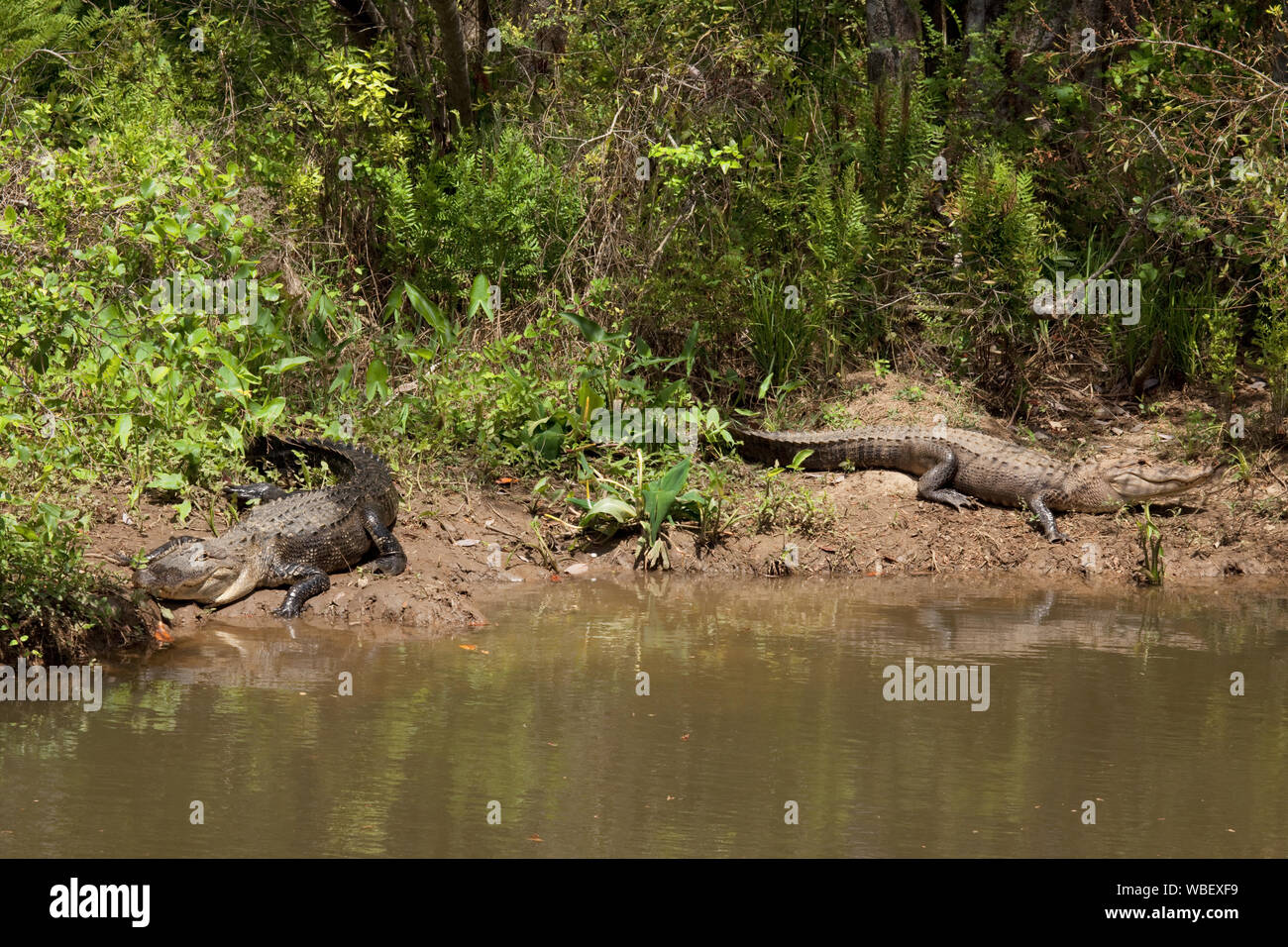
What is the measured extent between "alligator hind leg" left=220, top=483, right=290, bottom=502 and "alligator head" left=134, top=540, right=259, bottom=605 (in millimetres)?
990

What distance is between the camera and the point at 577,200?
34.4 ft

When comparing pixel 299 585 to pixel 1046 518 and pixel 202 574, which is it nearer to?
pixel 202 574

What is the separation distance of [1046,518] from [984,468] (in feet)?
2.04

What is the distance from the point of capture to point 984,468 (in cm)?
902

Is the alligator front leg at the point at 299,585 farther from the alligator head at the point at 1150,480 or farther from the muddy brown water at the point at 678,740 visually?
the alligator head at the point at 1150,480

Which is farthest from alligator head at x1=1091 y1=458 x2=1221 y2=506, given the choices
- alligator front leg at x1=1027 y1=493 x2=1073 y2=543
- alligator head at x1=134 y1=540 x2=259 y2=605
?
alligator head at x1=134 y1=540 x2=259 y2=605

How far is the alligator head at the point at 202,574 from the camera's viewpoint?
22.0 feet

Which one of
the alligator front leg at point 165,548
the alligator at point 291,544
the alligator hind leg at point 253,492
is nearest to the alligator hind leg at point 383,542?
the alligator at point 291,544

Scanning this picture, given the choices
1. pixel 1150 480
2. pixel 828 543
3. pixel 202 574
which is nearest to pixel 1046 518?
pixel 1150 480

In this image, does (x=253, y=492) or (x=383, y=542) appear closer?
(x=383, y=542)

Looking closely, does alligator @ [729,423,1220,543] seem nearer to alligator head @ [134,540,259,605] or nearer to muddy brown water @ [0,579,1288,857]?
muddy brown water @ [0,579,1288,857]

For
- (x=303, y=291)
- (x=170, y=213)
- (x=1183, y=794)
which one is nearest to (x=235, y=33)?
(x=303, y=291)

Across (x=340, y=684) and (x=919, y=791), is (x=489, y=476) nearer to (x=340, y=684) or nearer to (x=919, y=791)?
(x=340, y=684)

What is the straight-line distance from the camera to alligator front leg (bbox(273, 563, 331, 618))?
702 centimetres
